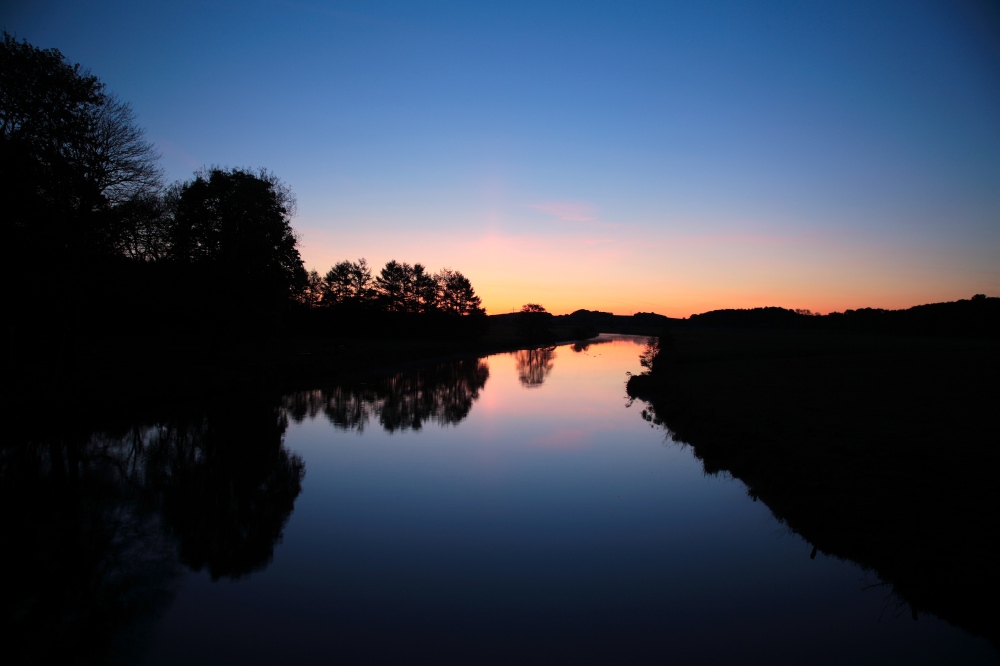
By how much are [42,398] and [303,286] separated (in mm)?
17344

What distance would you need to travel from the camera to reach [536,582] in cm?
748

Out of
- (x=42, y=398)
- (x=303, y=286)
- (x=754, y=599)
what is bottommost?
(x=754, y=599)

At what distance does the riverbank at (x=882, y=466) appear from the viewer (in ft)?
21.9

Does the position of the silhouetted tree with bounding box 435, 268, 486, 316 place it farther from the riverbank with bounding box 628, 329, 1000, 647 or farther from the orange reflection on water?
the riverbank with bounding box 628, 329, 1000, 647

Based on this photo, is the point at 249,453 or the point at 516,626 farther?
the point at 249,453

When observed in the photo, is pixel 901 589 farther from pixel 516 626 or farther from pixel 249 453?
pixel 249 453

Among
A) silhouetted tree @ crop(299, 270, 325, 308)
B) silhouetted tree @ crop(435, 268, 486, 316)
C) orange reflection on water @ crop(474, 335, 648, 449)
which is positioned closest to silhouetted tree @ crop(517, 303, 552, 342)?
silhouetted tree @ crop(435, 268, 486, 316)

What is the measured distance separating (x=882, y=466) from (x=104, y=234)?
22.9 m

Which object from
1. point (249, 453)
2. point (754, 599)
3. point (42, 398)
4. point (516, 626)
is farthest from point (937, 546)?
point (42, 398)

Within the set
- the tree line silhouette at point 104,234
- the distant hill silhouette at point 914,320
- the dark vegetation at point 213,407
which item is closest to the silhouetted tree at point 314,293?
the dark vegetation at point 213,407

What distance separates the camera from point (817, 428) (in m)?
14.1

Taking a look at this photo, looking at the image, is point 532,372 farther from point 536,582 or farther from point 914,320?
point 914,320

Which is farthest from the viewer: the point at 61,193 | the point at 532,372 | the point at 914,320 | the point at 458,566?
the point at 914,320

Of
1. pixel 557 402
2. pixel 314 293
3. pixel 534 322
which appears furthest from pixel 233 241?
pixel 534 322
